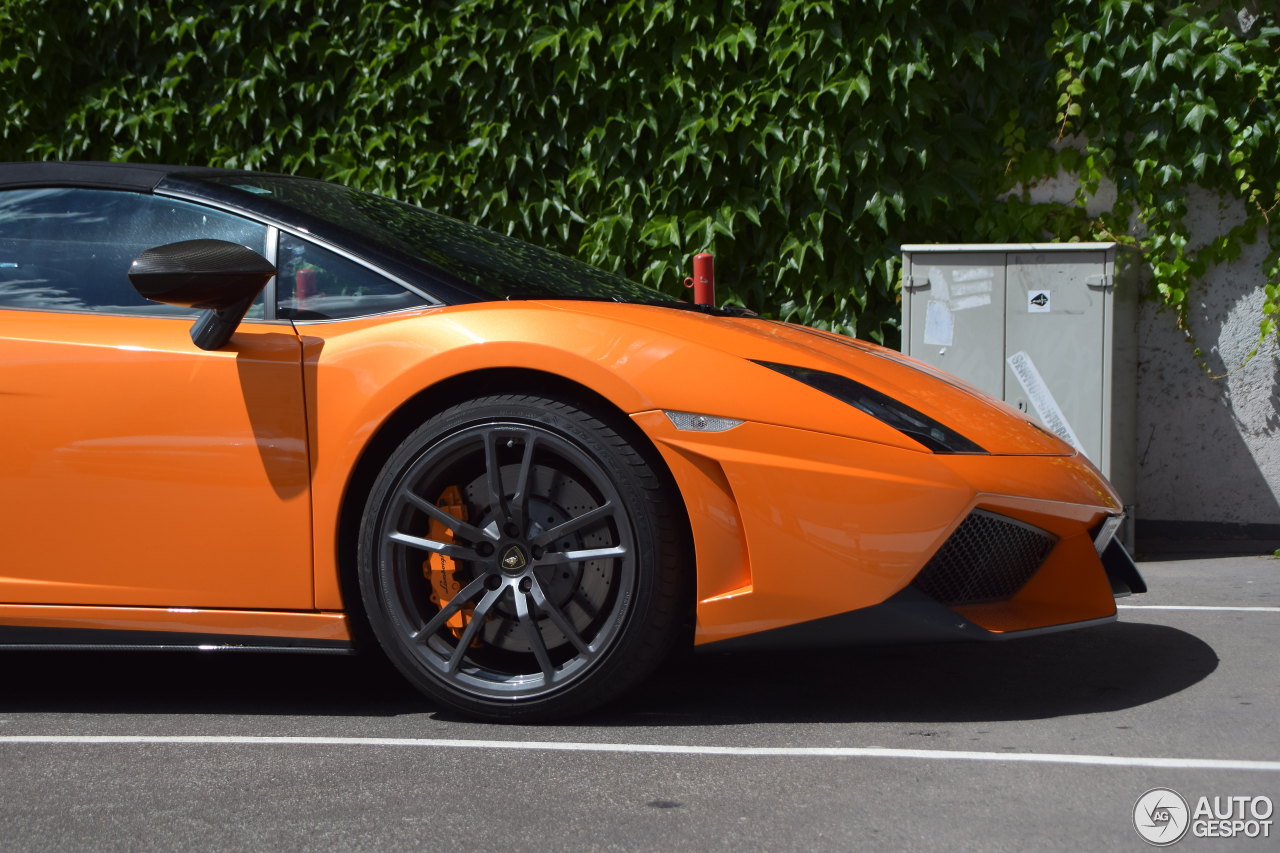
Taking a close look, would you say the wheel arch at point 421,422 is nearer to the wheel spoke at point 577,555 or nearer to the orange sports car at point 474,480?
the orange sports car at point 474,480

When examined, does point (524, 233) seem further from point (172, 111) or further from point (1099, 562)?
point (1099, 562)

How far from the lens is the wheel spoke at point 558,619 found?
3.08 meters

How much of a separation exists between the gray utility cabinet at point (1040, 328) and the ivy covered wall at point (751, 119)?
1.19 feet

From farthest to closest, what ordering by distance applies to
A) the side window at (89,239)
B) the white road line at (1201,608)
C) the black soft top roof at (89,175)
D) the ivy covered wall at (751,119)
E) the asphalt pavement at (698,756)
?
the ivy covered wall at (751,119) < the white road line at (1201,608) < the black soft top roof at (89,175) < the side window at (89,239) < the asphalt pavement at (698,756)

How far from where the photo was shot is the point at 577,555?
3.07 metres

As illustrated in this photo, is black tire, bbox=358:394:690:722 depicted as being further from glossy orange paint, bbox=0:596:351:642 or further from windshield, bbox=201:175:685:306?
windshield, bbox=201:175:685:306

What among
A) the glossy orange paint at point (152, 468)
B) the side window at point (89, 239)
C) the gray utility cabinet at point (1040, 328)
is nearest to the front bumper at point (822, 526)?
the glossy orange paint at point (152, 468)

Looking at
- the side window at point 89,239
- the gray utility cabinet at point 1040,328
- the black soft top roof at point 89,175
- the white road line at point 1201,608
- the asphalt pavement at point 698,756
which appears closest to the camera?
the asphalt pavement at point 698,756

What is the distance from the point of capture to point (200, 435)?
3.19 meters

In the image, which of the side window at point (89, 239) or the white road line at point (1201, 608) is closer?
the side window at point (89, 239)

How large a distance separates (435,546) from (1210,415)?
4.59 m

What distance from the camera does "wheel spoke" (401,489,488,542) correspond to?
3115 millimetres

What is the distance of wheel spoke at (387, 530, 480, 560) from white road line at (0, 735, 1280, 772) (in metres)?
0.41

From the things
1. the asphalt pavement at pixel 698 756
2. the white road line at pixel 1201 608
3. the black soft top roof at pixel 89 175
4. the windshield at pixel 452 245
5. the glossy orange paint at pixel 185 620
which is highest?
the black soft top roof at pixel 89 175
